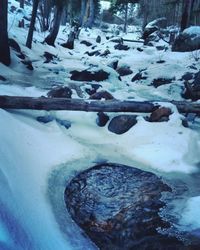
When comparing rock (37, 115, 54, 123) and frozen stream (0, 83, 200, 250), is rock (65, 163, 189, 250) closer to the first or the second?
frozen stream (0, 83, 200, 250)

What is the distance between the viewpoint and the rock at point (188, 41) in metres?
16.8

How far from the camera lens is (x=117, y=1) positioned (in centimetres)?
3656

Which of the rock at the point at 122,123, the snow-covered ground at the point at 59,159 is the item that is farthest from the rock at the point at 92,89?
the rock at the point at 122,123

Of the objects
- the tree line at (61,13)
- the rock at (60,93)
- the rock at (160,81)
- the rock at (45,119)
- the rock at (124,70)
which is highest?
the tree line at (61,13)

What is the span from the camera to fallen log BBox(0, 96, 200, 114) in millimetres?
6285

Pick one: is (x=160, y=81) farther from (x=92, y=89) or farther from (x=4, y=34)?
(x=4, y=34)

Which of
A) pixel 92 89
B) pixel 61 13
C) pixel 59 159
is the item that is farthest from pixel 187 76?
pixel 61 13

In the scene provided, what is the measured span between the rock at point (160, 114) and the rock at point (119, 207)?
1796 mm

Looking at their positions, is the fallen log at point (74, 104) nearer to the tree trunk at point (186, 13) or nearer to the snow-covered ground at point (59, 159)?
the snow-covered ground at point (59, 159)

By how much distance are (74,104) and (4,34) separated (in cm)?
542

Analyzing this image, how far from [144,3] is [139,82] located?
2501 centimetres

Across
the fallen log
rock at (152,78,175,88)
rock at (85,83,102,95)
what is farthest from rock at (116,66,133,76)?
the fallen log

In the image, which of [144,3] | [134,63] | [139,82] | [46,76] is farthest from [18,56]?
[144,3]

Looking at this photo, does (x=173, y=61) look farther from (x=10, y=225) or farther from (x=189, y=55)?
(x=10, y=225)
